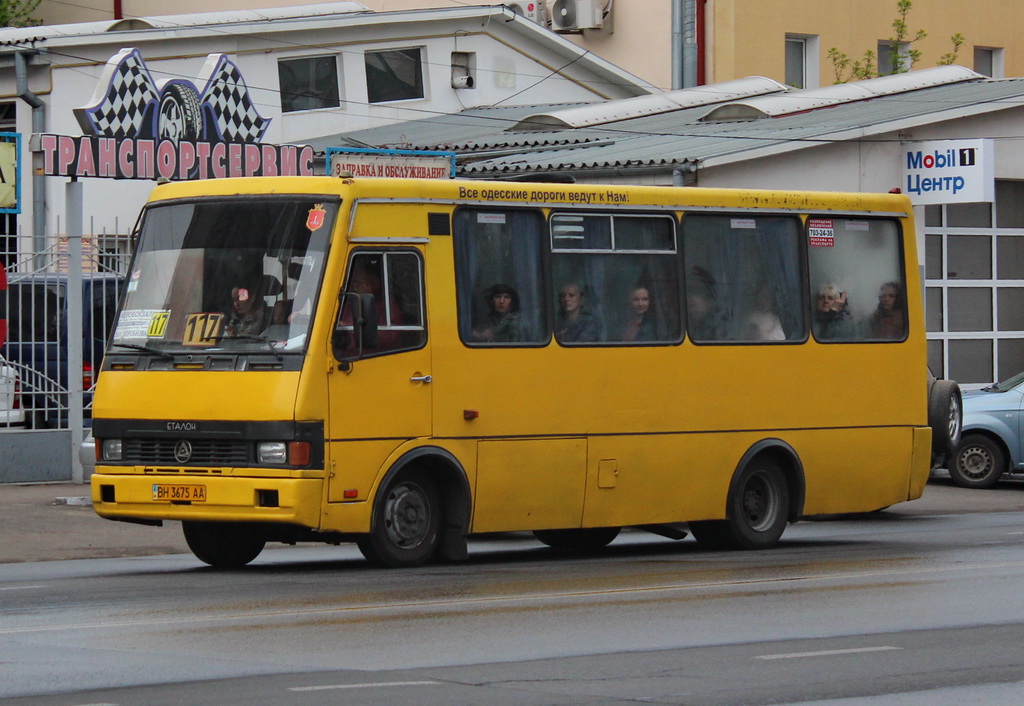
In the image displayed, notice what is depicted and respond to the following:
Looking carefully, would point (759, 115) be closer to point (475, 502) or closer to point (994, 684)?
point (475, 502)

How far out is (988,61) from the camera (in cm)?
4609

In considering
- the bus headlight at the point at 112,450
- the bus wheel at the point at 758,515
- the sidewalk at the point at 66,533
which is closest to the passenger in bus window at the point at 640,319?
the bus wheel at the point at 758,515

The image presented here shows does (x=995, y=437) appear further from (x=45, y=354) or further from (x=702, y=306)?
(x=45, y=354)

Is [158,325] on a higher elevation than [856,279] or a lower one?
lower

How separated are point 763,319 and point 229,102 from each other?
35.9ft

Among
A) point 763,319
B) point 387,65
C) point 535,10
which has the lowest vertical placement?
point 763,319

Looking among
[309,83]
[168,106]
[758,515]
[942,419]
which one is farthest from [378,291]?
[309,83]

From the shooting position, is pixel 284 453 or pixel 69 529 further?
pixel 69 529

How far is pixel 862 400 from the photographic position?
15633 mm

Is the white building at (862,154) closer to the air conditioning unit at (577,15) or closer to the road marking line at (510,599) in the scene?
the air conditioning unit at (577,15)

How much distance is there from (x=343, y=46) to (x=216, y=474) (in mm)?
22815

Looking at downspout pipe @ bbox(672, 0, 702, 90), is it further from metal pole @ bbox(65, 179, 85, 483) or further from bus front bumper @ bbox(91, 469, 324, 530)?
bus front bumper @ bbox(91, 469, 324, 530)

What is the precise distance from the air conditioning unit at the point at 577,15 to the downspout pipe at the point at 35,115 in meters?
15.3

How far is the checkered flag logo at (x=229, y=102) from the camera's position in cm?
2358
